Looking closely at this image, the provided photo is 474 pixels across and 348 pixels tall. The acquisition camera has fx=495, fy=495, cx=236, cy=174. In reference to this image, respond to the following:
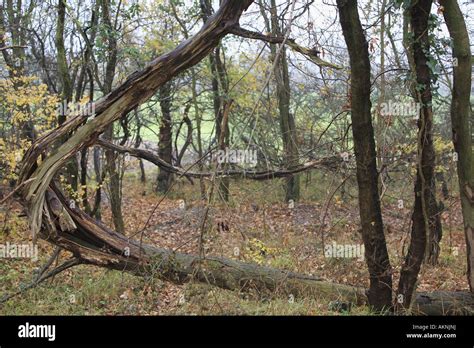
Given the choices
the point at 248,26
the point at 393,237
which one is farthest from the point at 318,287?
the point at 248,26

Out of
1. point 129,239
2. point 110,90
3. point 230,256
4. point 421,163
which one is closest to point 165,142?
point 110,90

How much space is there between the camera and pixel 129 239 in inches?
274

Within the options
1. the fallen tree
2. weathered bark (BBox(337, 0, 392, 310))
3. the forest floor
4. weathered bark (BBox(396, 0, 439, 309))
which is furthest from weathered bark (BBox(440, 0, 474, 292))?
the fallen tree

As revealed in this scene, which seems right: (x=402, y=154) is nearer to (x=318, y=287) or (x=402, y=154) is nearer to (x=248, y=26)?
(x=318, y=287)

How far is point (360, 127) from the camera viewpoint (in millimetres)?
5695

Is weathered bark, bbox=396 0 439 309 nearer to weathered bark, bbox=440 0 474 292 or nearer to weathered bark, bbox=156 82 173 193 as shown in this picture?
weathered bark, bbox=440 0 474 292

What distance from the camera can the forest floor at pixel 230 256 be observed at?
6.34 meters

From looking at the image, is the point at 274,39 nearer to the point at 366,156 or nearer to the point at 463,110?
the point at 366,156

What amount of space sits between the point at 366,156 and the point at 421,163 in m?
0.62

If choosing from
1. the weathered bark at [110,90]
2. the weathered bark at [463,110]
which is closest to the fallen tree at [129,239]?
the weathered bark at [463,110]

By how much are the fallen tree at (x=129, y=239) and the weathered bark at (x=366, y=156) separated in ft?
1.77

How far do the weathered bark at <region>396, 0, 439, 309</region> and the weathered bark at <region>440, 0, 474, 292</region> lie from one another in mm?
405

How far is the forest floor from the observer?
6.34 m
